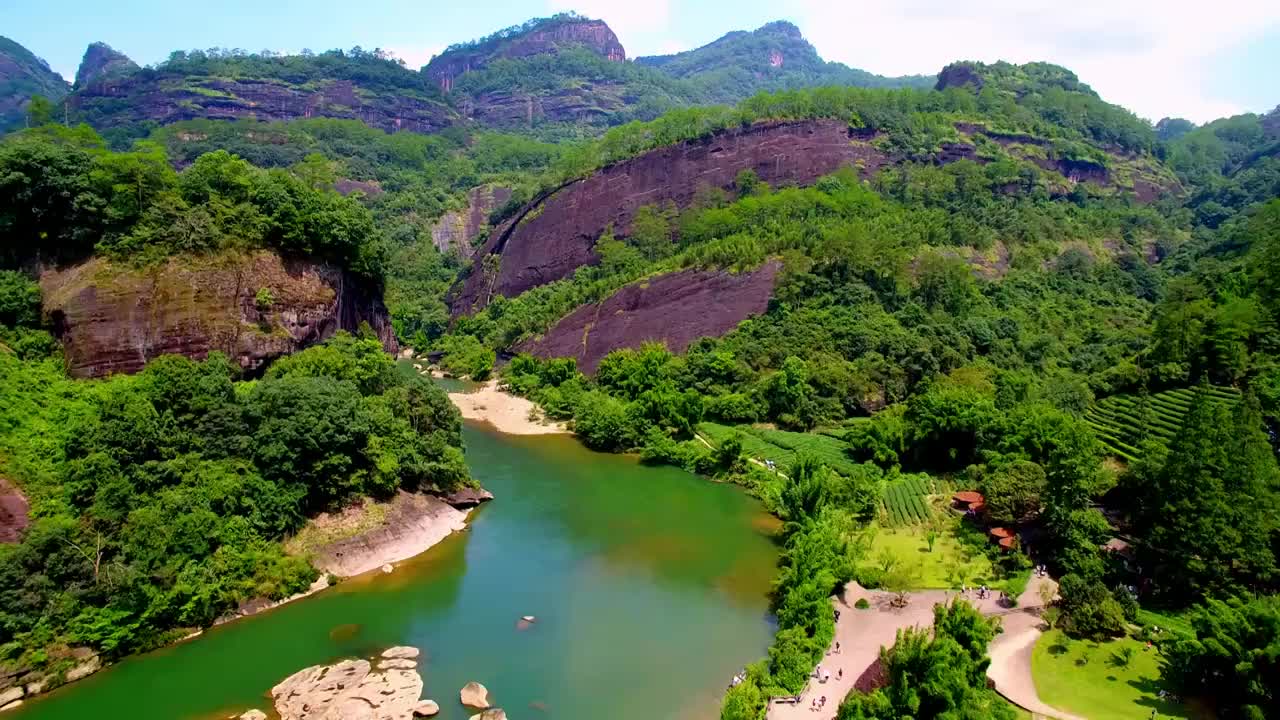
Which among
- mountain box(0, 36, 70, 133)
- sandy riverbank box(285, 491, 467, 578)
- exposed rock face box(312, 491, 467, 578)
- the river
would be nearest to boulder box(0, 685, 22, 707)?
the river

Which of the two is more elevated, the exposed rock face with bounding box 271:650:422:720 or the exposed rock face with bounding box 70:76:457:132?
the exposed rock face with bounding box 70:76:457:132

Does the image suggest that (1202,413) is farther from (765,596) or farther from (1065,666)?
(765,596)

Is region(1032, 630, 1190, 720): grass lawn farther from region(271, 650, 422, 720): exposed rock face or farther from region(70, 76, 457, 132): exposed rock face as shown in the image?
region(70, 76, 457, 132): exposed rock face

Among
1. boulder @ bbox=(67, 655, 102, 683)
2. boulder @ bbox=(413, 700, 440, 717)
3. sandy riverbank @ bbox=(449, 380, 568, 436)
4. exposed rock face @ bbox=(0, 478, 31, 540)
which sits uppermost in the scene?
exposed rock face @ bbox=(0, 478, 31, 540)

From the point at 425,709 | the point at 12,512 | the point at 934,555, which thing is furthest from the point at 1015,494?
the point at 12,512

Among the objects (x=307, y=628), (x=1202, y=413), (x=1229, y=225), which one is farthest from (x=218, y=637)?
(x=1229, y=225)

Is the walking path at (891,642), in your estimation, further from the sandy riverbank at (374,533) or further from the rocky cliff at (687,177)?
the rocky cliff at (687,177)

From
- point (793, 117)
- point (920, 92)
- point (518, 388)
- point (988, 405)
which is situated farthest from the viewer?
point (920, 92)

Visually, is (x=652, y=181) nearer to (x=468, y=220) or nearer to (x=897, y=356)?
(x=468, y=220)
